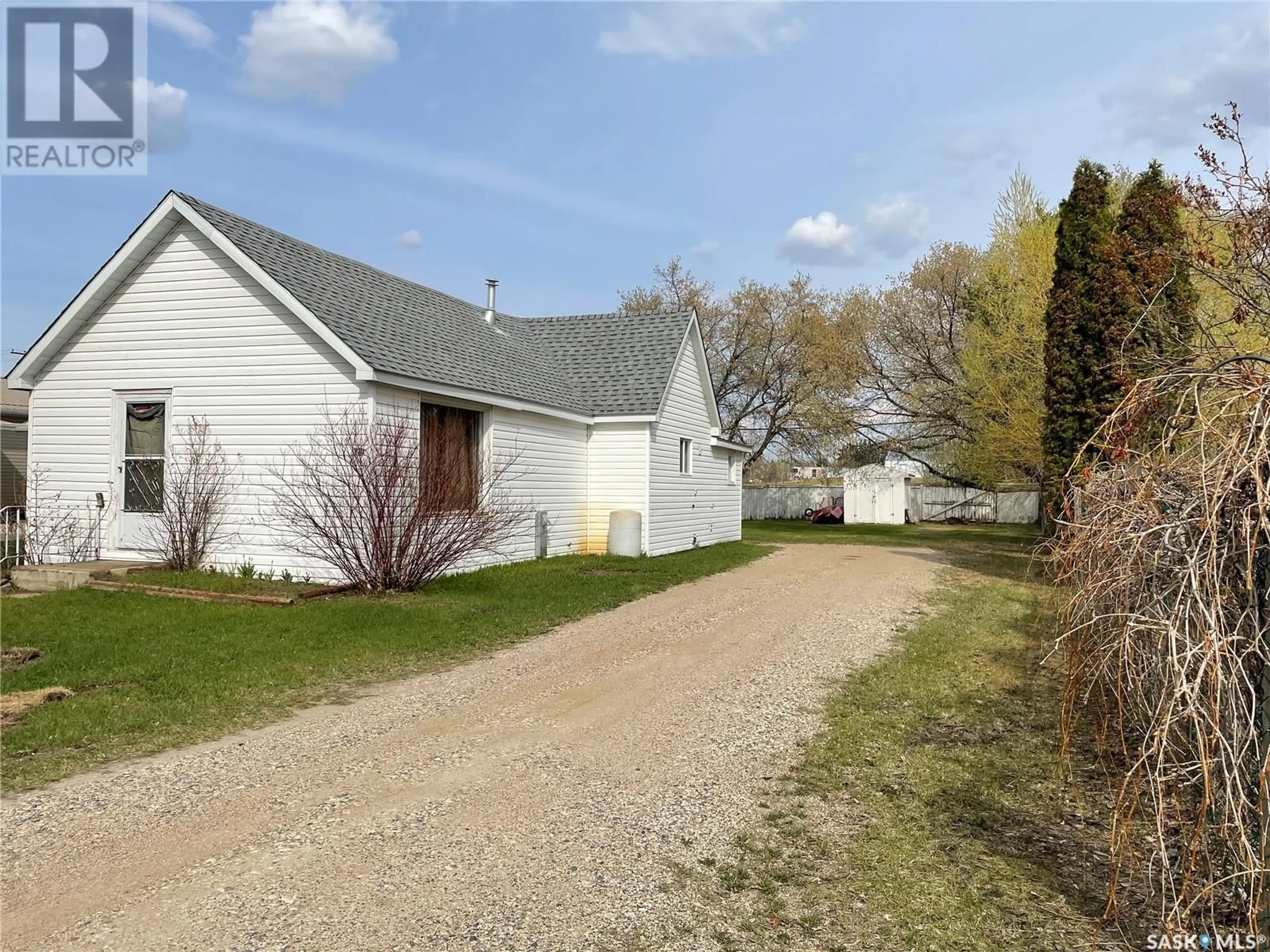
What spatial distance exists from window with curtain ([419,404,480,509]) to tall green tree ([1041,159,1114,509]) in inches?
386

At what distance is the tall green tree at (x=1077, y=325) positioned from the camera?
14492 mm

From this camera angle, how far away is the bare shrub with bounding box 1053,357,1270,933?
2635 millimetres

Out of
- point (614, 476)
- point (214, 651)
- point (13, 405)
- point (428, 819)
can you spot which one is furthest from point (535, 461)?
point (13, 405)

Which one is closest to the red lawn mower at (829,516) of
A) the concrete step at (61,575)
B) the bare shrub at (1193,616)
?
the concrete step at (61,575)

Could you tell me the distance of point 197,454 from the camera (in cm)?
1288

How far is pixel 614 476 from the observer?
729 inches

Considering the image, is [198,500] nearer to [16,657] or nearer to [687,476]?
[16,657]

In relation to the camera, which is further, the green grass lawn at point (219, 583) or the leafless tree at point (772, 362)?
the leafless tree at point (772, 362)

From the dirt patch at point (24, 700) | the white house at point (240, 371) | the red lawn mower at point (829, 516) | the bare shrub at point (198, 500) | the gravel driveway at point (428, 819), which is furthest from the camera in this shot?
the red lawn mower at point (829, 516)

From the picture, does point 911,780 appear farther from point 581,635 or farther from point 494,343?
point 494,343

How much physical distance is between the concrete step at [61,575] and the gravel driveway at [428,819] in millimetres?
7550

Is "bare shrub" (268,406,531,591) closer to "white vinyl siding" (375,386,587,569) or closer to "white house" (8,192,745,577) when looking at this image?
"white house" (8,192,745,577)

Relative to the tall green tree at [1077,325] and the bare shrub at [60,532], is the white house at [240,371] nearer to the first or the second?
the bare shrub at [60,532]

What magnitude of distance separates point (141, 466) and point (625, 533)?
900cm
